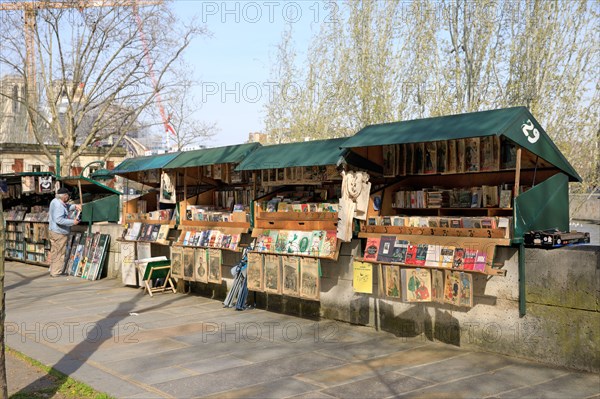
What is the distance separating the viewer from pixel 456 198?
32.8 ft

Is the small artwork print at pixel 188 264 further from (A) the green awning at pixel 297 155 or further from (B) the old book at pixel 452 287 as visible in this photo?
(B) the old book at pixel 452 287

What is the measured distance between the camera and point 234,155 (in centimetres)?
1216

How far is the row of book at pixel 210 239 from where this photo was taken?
12188 millimetres

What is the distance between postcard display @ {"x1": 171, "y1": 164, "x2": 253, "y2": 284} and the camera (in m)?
12.4

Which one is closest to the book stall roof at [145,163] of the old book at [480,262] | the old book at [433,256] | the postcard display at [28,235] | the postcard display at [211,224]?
the postcard display at [211,224]

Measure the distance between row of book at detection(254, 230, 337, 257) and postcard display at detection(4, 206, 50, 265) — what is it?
32.2ft

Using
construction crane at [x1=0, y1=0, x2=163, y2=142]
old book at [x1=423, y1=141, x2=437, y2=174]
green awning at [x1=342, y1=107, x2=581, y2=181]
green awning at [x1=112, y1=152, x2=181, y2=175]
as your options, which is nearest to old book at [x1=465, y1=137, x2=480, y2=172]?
old book at [x1=423, y1=141, x2=437, y2=174]

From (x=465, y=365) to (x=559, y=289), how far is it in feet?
4.68

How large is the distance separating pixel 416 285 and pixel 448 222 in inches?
38.5

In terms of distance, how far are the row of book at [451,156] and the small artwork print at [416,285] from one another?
1.77 metres

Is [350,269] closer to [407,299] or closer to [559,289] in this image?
[407,299]

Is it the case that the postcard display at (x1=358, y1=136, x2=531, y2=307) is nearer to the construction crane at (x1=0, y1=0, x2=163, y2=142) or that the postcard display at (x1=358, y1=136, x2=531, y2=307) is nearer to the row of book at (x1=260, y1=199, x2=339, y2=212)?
the row of book at (x1=260, y1=199, x2=339, y2=212)

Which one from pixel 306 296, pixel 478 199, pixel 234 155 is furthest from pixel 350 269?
pixel 234 155

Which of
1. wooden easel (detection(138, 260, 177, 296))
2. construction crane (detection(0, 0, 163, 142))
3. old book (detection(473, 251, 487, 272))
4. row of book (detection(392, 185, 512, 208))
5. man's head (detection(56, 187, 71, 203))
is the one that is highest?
construction crane (detection(0, 0, 163, 142))
